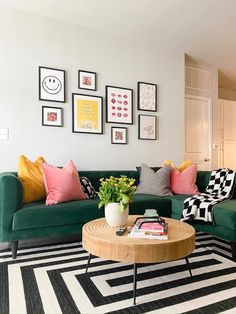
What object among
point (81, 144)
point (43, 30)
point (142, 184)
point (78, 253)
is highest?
point (43, 30)

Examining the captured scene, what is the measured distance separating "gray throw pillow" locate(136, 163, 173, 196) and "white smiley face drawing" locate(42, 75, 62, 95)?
1.49 m

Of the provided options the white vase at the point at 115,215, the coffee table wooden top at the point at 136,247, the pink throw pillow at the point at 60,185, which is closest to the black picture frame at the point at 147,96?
the pink throw pillow at the point at 60,185

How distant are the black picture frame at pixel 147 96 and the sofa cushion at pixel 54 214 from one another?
6.12 ft

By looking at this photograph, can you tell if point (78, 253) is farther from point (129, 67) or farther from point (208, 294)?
point (129, 67)

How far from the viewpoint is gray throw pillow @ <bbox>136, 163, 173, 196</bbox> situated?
3.05m

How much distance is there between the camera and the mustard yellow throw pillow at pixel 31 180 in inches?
95.2

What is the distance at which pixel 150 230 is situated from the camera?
1.62 m

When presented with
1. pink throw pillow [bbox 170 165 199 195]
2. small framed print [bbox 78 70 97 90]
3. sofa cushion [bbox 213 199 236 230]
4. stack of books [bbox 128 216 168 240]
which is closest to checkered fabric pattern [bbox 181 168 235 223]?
sofa cushion [bbox 213 199 236 230]

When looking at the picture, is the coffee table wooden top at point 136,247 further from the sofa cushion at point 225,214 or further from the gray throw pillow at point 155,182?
the gray throw pillow at point 155,182

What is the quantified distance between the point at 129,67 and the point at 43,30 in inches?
49.0

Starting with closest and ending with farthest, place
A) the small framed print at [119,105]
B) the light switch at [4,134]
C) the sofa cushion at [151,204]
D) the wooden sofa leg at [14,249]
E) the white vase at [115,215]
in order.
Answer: the white vase at [115,215] → the wooden sofa leg at [14,249] → the sofa cushion at [151,204] → the light switch at [4,134] → the small framed print at [119,105]

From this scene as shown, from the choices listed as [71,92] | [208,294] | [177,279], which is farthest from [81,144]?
[208,294]

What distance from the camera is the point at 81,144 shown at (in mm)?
3338

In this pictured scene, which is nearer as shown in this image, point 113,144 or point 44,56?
point 44,56
